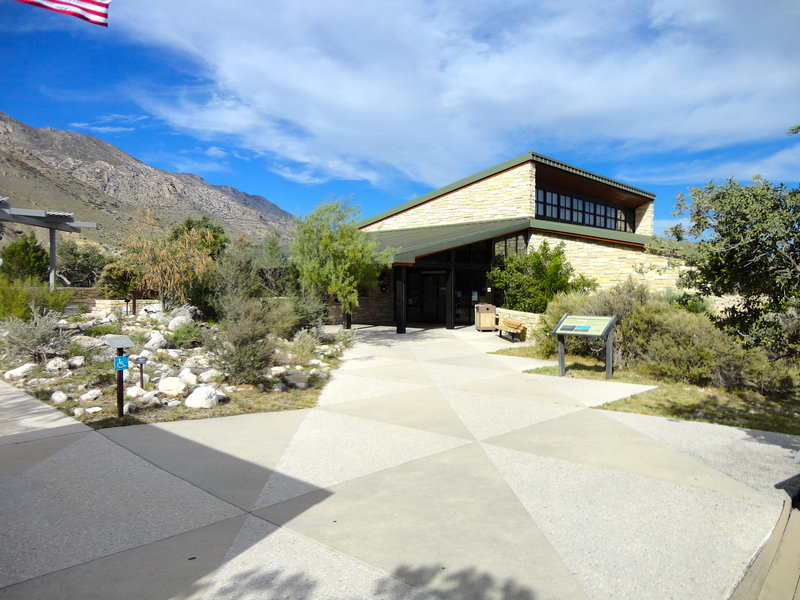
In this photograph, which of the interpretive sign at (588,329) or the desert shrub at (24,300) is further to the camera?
the desert shrub at (24,300)

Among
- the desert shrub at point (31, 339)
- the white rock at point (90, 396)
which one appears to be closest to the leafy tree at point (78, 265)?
the desert shrub at point (31, 339)

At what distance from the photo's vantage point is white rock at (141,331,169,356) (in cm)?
1130

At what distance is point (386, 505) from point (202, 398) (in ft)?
13.8

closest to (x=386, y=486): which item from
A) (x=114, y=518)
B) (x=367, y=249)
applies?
(x=114, y=518)

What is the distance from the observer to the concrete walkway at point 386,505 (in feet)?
9.69

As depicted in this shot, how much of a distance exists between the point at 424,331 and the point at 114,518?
16.3 metres

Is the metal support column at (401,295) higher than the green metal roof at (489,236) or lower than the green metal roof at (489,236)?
lower

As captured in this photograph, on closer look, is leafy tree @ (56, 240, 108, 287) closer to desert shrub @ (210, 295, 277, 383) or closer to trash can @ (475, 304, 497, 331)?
trash can @ (475, 304, 497, 331)

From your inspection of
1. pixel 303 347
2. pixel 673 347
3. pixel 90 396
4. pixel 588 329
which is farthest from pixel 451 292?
pixel 90 396

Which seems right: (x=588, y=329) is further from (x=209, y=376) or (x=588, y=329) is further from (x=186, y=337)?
(x=186, y=337)

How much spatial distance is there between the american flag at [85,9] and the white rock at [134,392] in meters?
5.30

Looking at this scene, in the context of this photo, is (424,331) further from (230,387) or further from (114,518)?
(114,518)

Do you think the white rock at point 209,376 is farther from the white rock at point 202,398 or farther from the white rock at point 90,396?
the white rock at point 90,396

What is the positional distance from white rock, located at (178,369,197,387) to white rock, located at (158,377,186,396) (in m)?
0.28
